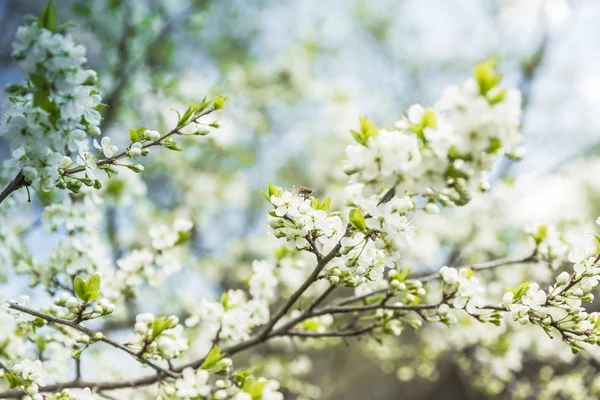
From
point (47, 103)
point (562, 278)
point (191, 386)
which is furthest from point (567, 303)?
point (47, 103)

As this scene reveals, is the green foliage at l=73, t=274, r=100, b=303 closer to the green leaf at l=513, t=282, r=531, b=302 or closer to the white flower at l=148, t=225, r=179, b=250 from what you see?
the white flower at l=148, t=225, r=179, b=250

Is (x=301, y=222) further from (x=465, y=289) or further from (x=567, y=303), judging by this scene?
(x=567, y=303)

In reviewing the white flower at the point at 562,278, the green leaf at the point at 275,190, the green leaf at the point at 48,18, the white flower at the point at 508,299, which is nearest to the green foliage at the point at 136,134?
the green leaf at the point at 48,18

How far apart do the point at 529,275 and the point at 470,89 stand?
5.31 m

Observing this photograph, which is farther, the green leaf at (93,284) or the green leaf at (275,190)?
the green leaf at (93,284)

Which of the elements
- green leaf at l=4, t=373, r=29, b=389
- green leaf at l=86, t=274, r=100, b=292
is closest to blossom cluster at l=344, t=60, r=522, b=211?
green leaf at l=86, t=274, r=100, b=292

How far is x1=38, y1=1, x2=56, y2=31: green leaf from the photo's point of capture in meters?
1.31

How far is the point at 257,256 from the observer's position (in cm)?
838

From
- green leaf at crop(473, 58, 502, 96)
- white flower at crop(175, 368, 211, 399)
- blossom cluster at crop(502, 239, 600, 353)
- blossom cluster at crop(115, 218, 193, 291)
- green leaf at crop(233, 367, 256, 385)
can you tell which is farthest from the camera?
blossom cluster at crop(115, 218, 193, 291)

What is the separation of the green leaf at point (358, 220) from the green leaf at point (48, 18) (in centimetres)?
114

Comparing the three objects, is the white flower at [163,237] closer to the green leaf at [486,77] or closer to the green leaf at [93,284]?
the green leaf at [93,284]

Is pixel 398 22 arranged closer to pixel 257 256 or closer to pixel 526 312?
pixel 257 256

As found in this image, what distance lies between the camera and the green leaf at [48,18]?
1.31 metres

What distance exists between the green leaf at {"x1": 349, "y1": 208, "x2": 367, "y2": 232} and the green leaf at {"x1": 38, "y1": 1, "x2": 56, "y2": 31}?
1138mm
